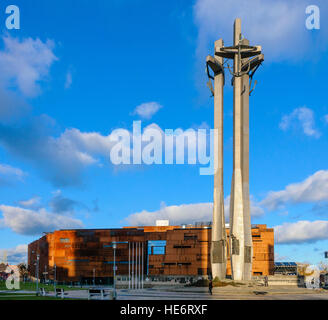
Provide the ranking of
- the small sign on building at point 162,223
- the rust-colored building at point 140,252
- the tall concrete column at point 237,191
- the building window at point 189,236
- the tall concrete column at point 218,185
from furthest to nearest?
the small sign on building at point 162,223, the building window at point 189,236, the rust-colored building at point 140,252, the tall concrete column at point 218,185, the tall concrete column at point 237,191

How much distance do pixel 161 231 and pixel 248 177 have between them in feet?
189

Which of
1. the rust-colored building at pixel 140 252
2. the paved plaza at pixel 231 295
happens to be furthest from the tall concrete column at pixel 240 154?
the rust-colored building at pixel 140 252

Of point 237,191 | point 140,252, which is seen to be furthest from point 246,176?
point 140,252

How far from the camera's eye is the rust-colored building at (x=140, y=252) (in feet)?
Result: 373

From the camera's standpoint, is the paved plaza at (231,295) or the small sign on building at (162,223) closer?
the paved plaza at (231,295)

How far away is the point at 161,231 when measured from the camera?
12488 centimetres

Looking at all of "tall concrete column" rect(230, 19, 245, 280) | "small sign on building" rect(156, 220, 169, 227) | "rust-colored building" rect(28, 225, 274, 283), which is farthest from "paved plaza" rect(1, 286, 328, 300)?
"small sign on building" rect(156, 220, 169, 227)

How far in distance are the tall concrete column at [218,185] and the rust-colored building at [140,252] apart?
44.8 metres

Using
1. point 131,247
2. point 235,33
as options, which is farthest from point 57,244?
point 235,33

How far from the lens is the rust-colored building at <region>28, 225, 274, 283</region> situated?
4473 inches

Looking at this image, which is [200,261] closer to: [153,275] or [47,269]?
[153,275]

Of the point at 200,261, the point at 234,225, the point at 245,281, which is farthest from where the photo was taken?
the point at 200,261

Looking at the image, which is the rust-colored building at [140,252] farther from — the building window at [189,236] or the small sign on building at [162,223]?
the small sign on building at [162,223]

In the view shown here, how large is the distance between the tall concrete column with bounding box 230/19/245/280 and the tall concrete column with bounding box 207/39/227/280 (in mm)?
1799
